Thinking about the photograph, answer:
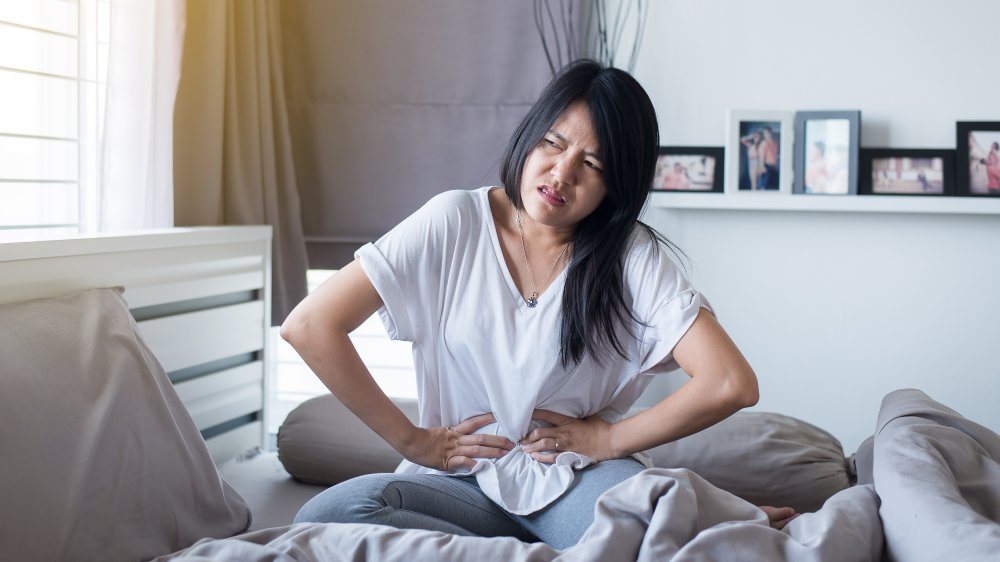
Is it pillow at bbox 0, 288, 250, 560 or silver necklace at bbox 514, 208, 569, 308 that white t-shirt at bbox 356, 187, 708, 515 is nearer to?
silver necklace at bbox 514, 208, 569, 308

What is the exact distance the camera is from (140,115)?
2406 mm

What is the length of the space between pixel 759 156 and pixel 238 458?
5.31 ft

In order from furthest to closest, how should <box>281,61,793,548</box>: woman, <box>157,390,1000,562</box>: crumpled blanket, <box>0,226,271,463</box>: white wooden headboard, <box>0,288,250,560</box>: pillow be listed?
<box>0,226,271,463</box>: white wooden headboard < <box>281,61,793,548</box>: woman < <box>0,288,250,560</box>: pillow < <box>157,390,1000,562</box>: crumpled blanket

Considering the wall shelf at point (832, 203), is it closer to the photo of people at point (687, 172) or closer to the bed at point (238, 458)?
the photo of people at point (687, 172)

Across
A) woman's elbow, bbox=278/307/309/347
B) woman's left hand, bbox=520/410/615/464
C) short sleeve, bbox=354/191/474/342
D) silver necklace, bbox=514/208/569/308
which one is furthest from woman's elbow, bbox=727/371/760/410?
woman's elbow, bbox=278/307/309/347

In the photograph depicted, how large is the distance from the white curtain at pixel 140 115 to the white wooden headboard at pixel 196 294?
0.62 feet

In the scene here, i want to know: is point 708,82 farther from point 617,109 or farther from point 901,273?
point 617,109

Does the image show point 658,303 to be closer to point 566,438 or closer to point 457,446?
point 566,438

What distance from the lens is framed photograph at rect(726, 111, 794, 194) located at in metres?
2.81

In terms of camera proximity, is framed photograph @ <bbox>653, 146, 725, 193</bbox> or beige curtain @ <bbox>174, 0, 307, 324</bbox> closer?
beige curtain @ <bbox>174, 0, 307, 324</bbox>

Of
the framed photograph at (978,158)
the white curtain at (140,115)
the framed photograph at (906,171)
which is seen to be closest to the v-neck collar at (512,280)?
the white curtain at (140,115)

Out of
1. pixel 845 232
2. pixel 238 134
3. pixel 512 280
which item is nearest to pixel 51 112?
pixel 238 134

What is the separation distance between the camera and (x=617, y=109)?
5.25 feet

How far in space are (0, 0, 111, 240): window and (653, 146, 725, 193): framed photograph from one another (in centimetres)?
151
